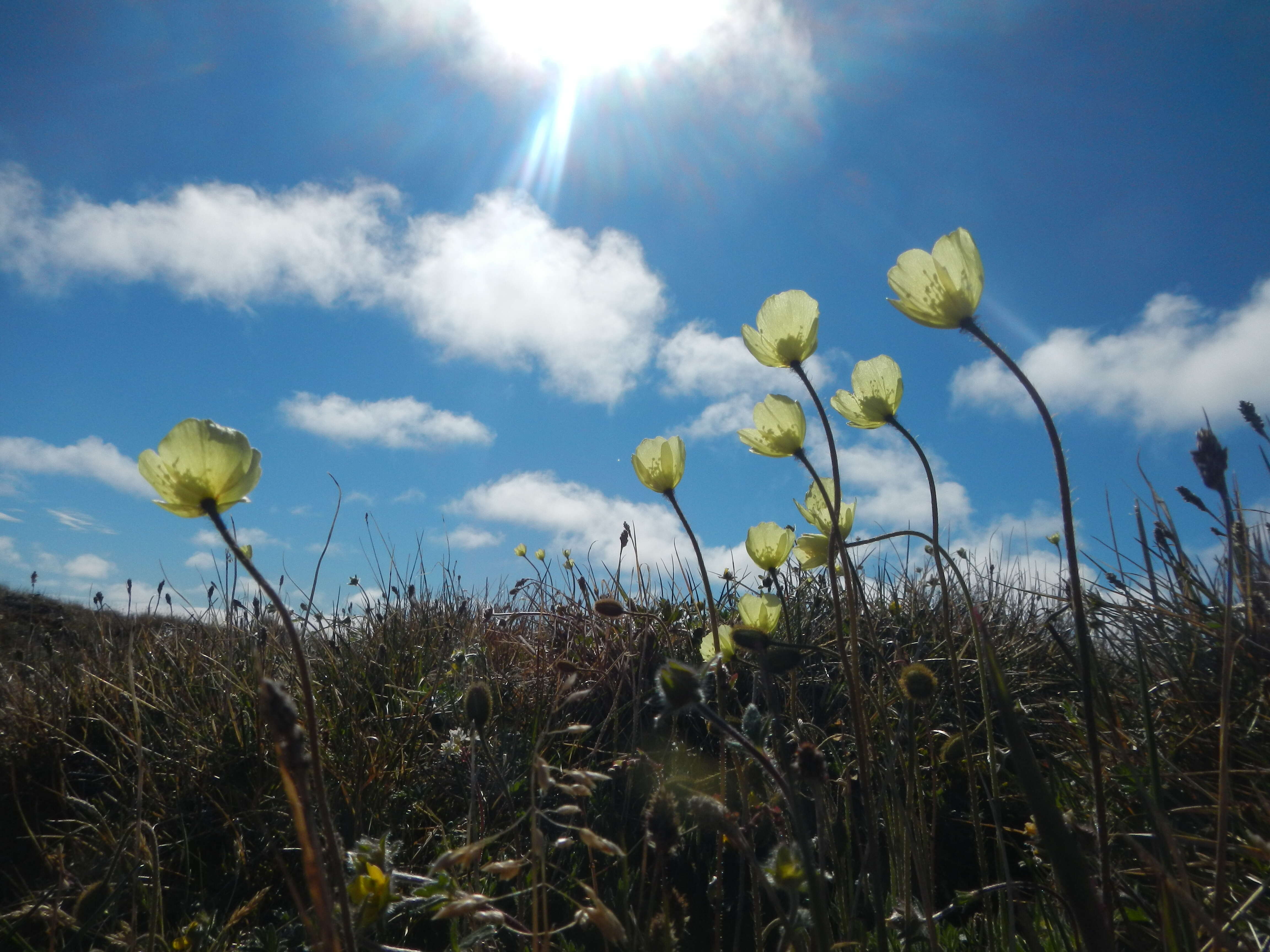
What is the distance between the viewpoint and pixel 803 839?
2.75 feet

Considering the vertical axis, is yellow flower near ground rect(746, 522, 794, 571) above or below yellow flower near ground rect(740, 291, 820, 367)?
below

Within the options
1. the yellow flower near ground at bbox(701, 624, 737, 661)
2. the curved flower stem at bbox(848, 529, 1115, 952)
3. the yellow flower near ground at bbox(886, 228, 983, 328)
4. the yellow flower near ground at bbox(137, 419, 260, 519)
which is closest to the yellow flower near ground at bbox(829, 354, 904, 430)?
the yellow flower near ground at bbox(886, 228, 983, 328)

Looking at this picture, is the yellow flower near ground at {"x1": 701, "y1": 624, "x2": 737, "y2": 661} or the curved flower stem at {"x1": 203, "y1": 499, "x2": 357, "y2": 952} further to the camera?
the yellow flower near ground at {"x1": 701, "y1": 624, "x2": 737, "y2": 661}

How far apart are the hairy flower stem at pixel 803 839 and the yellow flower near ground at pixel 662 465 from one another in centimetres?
109

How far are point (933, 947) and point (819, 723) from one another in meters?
2.02

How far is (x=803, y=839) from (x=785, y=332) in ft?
4.03

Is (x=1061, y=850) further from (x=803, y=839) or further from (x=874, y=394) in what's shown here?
(x=874, y=394)

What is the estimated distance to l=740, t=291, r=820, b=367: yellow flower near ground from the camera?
1.78m

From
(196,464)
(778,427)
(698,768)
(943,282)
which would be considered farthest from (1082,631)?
(698,768)

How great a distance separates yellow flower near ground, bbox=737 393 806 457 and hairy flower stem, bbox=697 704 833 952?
1.02 metres

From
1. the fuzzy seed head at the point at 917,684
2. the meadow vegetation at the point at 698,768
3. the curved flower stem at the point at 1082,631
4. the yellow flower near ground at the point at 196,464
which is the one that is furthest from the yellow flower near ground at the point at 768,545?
the yellow flower near ground at the point at 196,464

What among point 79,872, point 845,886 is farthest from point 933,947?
point 79,872

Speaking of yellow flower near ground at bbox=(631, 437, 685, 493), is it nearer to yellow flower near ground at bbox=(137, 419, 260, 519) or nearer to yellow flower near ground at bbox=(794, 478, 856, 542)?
yellow flower near ground at bbox=(794, 478, 856, 542)

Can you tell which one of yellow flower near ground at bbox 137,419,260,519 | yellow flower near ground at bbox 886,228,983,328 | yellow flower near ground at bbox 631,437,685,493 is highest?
yellow flower near ground at bbox 886,228,983,328
